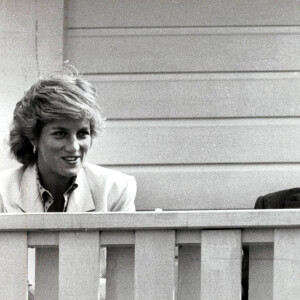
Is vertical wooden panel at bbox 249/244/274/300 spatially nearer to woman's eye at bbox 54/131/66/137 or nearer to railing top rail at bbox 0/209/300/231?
railing top rail at bbox 0/209/300/231

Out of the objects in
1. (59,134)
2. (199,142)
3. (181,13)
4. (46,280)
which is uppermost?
(181,13)

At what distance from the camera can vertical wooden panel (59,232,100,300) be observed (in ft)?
10.8

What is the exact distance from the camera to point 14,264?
10.9 ft

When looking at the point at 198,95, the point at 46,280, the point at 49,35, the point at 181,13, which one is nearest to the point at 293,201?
the point at 198,95

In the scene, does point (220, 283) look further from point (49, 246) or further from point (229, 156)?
point (229, 156)

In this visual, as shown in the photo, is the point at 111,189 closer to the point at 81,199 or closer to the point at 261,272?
the point at 81,199

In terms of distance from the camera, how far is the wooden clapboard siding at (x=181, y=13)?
5.75 m

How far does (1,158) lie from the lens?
18.4 ft

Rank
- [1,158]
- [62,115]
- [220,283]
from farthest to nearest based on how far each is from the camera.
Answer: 1. [1,158]
2. [62,115]
3. [220,283]

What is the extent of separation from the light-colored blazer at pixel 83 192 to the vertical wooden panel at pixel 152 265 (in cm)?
103

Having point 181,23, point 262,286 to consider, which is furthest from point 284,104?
point 262,286

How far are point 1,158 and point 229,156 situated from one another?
1.17 metres

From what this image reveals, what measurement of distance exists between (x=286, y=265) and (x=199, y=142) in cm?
252

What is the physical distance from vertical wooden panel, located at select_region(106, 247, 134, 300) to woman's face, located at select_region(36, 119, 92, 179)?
3.68ft
